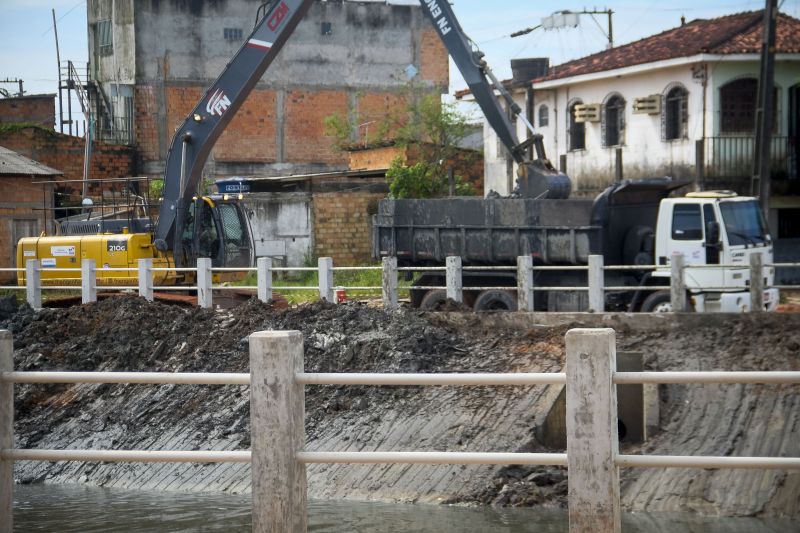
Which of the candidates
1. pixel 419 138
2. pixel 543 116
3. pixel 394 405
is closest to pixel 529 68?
pixel 543 116

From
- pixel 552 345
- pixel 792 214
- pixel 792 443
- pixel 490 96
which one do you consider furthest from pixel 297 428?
pixel 792 214

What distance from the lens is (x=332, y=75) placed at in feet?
147

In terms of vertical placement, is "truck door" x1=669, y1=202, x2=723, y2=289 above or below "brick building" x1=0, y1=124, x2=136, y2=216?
below

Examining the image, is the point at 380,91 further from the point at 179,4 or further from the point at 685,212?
the point at 685,212

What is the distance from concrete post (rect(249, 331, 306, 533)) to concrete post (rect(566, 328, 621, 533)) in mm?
1391

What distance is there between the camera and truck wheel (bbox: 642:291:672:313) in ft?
62.7

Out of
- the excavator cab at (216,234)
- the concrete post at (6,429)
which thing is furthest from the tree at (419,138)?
the concrete post at (6,429)

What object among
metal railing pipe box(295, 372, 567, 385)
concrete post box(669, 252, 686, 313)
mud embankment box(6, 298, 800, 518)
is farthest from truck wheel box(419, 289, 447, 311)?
metal railing pipe box(295, 372, 567, 385)

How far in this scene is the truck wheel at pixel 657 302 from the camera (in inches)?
752

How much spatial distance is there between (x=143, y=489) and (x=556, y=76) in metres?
22.0

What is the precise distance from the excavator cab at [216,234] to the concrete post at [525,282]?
21.5 ft

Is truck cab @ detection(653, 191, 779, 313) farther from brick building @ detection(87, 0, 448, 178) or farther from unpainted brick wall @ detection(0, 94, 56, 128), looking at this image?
unpainted brick wall @ detection(0, 94, 56, 128)

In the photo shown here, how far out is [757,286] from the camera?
17719 millimetres

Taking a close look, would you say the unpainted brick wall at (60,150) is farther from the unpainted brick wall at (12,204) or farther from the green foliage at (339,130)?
the green foliage at (339,130)
